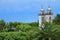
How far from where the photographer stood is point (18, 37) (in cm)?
6506

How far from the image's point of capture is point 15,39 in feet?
213

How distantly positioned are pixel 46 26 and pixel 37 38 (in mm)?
2629

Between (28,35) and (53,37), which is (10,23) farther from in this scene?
(53,37)

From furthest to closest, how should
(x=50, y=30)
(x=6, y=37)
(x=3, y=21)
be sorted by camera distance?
(x=3, y=21) → (x=6, y=37) → (x=50, y=30)

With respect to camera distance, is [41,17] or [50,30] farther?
[41,17]

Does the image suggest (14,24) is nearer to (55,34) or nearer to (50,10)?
(50,10)

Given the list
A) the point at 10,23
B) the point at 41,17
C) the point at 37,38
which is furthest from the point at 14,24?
the point at 37,38

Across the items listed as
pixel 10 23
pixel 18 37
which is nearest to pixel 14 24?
pixel 10 23

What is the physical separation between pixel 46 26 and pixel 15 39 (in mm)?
13119

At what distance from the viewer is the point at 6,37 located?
212 feet

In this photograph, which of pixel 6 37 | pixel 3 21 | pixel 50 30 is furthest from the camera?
pixel 3 21

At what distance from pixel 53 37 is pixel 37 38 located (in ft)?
8.68

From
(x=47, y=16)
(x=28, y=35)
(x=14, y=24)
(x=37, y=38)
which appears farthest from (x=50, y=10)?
(x=37, y=38)

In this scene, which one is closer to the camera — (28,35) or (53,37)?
(53,37)
